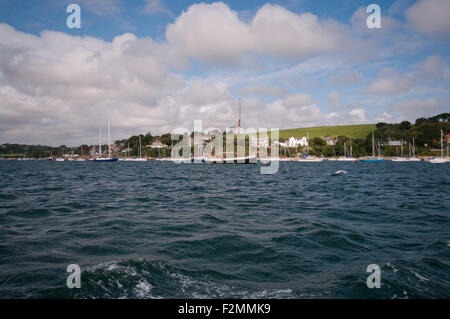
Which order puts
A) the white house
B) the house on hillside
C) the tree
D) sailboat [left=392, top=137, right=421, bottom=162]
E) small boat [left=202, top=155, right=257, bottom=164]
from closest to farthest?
small boat [left=202, top=155, right=257, bottom=164] → sailboat [left=392, top=137, right=421, bottom=162] → the house on hillside → the tree → the white house

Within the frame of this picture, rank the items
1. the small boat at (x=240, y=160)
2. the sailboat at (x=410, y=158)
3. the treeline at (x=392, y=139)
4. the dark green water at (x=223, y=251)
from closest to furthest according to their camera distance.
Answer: the dark green water at (x=223, y=251), the small boat at (x=240, y=160), the sailboat at (x=410, y=158), the treeline at (x=392, y=139)

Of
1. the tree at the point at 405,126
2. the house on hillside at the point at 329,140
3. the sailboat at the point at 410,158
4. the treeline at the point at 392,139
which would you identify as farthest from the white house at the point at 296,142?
the tree at the point at 405,126

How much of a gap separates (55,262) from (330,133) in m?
200

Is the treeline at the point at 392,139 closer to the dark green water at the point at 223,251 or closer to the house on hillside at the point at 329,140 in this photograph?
the house on hillside at the point at 329,140

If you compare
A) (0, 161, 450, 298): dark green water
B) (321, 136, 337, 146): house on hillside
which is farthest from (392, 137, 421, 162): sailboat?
(0, 161, 450, 298): dark green water

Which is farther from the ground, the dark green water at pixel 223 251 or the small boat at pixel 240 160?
the small boat at pixel 240 160

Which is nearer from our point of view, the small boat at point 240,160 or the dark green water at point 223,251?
the dark green water at point 223,251

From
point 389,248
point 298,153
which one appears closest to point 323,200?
point 389,248

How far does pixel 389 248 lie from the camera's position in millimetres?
7902

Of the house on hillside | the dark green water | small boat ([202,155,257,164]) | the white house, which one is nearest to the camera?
the dark green water

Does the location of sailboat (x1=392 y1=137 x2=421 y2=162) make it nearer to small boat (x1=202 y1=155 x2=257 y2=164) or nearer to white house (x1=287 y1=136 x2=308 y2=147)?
white house (x1=287 y1=136 x2=308 y2=147)

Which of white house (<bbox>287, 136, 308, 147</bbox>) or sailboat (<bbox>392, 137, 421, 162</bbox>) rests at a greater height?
white house (<bbox>287, 136, 308, 147</bbox>)

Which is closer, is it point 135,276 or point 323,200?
point 135,276
